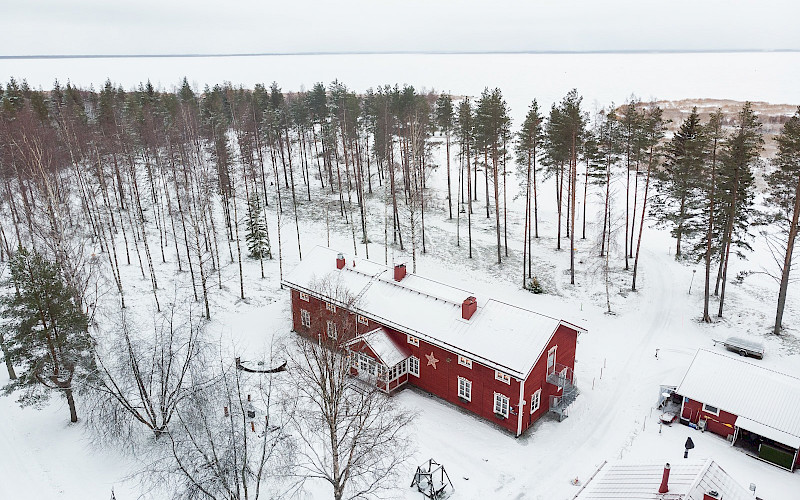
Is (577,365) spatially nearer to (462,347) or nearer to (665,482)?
(462,347)

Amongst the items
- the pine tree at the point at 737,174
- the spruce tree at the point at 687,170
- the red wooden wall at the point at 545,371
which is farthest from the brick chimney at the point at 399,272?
the spruce tree at the point at 687,170

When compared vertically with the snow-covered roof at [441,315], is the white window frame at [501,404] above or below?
below

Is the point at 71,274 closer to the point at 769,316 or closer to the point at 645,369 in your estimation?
the point at 645,369

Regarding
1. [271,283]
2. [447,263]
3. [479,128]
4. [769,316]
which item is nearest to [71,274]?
[271,283]

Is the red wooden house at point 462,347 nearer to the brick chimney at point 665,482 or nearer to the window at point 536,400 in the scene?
the window at point 536,400

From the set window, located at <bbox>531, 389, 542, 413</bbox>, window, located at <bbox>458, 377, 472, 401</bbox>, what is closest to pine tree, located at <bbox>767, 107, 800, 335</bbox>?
window, located at <bbox>531, 389, 542, 413</bbox>
